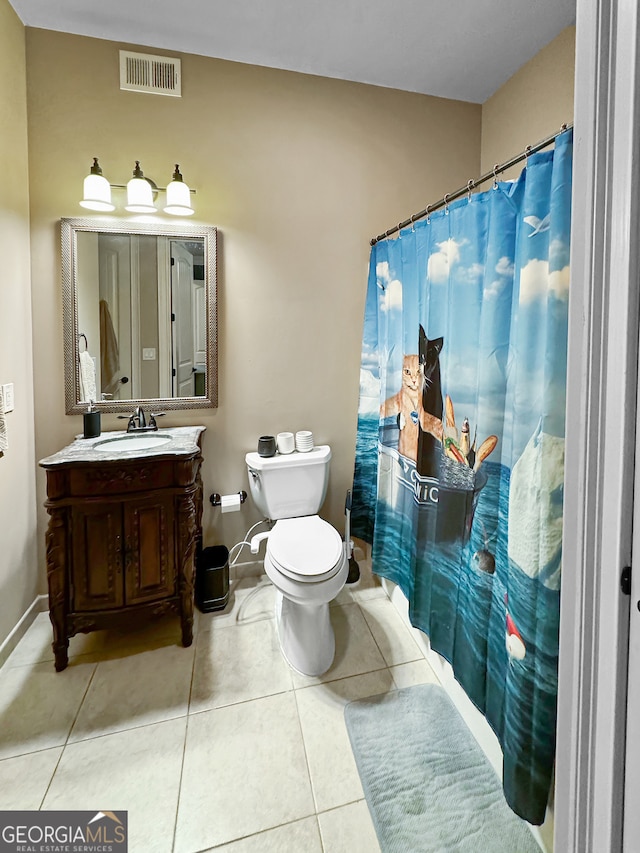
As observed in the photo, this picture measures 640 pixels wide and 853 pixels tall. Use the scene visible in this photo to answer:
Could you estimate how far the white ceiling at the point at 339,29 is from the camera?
1.73 meters

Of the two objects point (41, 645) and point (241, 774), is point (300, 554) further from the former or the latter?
point (41, 645)

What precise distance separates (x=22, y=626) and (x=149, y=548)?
2.50 ft

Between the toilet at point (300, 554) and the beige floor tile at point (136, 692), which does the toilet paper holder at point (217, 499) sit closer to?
the toilet at point (300, 554)

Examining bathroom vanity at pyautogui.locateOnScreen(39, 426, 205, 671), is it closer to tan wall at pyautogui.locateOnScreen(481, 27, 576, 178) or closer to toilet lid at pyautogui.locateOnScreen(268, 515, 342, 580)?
toilet lid at pyautogui.locateOnScreen(268, 515, 342, 580)

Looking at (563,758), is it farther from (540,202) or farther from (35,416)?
(35,416)

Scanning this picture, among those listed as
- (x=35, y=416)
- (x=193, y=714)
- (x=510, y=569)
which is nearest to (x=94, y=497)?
(x=35, y=416)

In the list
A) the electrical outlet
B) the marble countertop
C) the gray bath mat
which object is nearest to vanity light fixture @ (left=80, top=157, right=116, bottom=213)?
the electrical outlet

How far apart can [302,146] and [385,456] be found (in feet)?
5.46

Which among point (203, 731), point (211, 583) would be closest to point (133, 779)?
point (203, 731)

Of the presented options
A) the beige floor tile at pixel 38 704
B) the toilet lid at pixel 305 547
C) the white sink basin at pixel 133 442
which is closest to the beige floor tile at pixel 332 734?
the toilet lid at pixel 305 547

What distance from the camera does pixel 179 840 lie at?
1117 millimetres

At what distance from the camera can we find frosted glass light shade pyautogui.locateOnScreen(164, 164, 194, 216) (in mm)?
1911

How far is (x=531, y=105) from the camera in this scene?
6.66 ft

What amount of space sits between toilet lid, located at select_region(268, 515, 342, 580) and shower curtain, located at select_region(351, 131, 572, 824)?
0.35 metres
